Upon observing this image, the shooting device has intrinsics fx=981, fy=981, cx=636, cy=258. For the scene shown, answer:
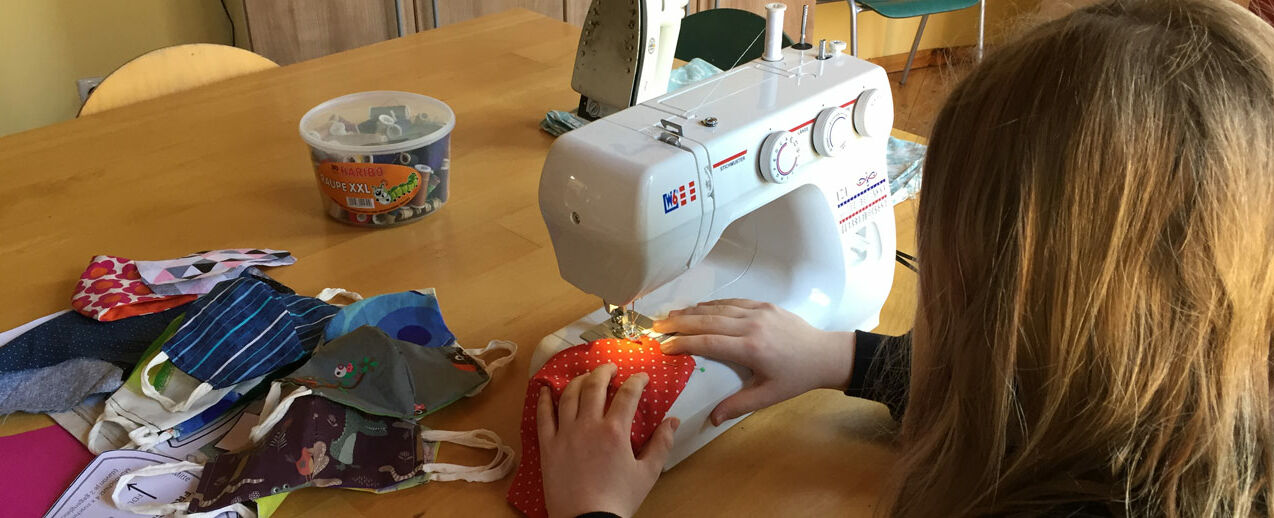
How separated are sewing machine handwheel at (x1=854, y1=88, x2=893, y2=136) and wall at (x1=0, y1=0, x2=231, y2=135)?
7.79ft

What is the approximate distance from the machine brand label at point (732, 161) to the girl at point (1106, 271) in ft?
0.74

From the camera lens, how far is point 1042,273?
0.64 meters

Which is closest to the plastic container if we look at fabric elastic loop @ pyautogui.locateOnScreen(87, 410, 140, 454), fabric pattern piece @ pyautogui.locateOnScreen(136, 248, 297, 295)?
fabric pattern piece @ pyautogui.locateOnScreen(136, 248, 297, 295)

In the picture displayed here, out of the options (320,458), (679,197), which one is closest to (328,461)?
(320,458)

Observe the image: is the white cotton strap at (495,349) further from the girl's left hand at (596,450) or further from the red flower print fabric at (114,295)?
the red flower print fabric at (114,295)

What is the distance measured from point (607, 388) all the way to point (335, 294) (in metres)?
0.43

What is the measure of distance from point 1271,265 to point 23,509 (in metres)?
1.00

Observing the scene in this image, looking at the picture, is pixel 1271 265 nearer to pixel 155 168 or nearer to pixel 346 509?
pixel 346 509

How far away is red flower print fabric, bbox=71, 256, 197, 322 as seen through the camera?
112 cm

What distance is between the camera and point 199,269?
1171 millimetres

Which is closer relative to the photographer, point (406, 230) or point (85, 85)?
point (406, 230)

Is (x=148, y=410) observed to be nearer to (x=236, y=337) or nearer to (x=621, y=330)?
(x=236, y=337)

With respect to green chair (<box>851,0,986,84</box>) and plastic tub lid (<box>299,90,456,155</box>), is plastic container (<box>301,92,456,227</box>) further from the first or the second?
green chair (<box>851,0,986,84</box>)

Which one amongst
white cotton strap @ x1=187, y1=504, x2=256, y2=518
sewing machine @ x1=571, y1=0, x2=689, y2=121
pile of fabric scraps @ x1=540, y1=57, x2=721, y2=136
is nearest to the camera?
white cotton strap @ x1=187, y1=504, x2=256, y2=518
